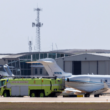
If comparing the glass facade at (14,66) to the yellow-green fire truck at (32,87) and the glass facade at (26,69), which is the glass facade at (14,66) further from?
the yellow-green fire truck at (32,87)

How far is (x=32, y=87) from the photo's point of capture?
34.2 meters

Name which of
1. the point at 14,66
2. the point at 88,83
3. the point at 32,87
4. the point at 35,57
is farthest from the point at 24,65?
the point at 32,87

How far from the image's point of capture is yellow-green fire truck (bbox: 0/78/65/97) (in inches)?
1335

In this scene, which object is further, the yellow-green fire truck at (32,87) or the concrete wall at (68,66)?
the concrete wall at (68,66)

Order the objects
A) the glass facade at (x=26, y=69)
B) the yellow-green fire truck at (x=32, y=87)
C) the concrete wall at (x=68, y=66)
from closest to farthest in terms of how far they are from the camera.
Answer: the yellow-green fire truck at (x=32, y=87) → the concrete wall at (x=68, y=66) → the glass facade at (x=26, y=69)

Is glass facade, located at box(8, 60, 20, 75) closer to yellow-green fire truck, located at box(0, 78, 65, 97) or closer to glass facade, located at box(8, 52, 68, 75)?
glass facade, located at box(8, 52, 68, 75)

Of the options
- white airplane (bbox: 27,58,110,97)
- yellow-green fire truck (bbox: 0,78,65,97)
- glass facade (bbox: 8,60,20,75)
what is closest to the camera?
yellow-green fire truck (bbox: 0,78,65,97)

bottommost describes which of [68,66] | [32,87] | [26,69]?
[32,87]

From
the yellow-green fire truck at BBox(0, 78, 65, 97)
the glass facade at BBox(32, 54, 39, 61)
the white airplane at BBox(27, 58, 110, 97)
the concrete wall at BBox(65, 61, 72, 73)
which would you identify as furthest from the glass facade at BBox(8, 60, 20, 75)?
the yellow-green fire truck at BBox(0, 78, 65, 97)

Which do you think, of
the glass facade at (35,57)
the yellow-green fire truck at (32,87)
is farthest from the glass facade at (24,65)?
the yellow-green fire truck at (32,87)

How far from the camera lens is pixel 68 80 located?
39688 millimetres

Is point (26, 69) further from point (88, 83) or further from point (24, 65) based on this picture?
point (88, 83)

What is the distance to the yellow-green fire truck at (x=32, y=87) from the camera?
111 feet

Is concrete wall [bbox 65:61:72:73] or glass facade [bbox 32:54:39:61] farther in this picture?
glass facade [bbox 32:54:39:61]
